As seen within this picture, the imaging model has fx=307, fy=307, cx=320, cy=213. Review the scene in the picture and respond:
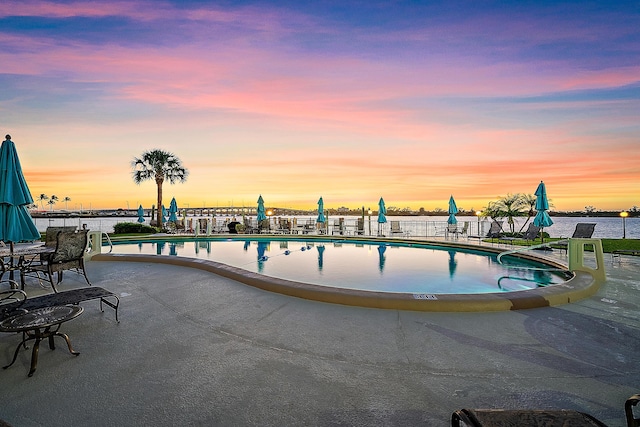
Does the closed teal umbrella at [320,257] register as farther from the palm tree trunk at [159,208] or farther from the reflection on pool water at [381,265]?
the palm tree trunk at [159,208]

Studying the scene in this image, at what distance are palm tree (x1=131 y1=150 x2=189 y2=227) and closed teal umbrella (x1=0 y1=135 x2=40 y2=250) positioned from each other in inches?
718

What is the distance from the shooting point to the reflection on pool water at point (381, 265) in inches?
281

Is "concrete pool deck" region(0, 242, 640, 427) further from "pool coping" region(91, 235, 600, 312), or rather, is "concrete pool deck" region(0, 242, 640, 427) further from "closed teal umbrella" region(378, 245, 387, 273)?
"closed teal umbrella" region(378, 245, 387, 273)

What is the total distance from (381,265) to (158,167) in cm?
2028

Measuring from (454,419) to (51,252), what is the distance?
6427 millimetres

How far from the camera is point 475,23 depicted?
903 cm

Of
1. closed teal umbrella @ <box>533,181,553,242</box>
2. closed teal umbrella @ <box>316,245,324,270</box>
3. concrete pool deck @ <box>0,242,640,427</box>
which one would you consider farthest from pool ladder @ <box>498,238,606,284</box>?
closed teal umbrella @ <box>316,245,324,270</box>

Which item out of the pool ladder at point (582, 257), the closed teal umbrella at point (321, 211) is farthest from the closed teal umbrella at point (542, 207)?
the closed teal umbrella at point (321, 211)

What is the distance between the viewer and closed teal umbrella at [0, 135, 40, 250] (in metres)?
5.23

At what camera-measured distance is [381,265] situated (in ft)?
31.0

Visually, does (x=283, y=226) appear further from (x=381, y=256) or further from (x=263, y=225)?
(x=381, y=256)

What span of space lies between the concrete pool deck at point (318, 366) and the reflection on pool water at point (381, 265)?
9.56 ft

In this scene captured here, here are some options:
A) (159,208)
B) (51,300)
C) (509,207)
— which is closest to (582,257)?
(51,300)

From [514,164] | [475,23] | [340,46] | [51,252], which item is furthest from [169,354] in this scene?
[514,164]
